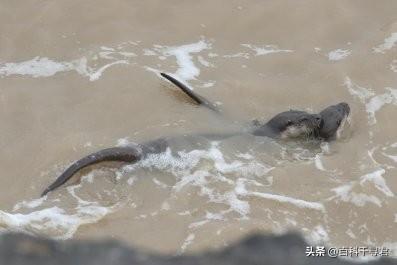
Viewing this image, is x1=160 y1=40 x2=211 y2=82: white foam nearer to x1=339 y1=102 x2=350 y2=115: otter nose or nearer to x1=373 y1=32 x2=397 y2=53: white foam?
x1=339 y1=102 x2=350 y2=115: otter nose

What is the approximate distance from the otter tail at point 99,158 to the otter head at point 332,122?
1.47 metres

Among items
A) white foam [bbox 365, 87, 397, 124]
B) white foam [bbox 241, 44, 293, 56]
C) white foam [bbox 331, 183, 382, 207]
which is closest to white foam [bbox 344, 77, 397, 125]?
white foam [bbox 365, 87, 397, 124]

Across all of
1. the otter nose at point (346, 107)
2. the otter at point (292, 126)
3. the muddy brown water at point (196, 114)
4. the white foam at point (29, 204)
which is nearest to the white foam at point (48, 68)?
the muddy brown water at point (196, 114)

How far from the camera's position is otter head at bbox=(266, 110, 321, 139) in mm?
4879

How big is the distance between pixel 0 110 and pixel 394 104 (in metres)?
3.21

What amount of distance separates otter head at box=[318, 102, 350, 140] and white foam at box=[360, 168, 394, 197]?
0.53 metres

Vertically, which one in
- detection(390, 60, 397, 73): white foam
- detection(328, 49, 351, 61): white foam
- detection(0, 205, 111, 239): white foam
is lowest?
detection(0, 205, 111, 239): white foam

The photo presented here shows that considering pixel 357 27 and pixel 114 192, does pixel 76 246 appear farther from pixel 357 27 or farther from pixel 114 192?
pixel 357 27

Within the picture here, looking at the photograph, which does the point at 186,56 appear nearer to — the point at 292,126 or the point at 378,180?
the point at 292,126

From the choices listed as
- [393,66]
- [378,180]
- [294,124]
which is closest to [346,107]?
[294,124]

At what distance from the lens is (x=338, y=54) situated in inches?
229

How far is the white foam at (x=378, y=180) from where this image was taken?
14.5 ft

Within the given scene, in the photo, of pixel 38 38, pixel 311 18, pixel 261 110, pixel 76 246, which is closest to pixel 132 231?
pixel 76 246

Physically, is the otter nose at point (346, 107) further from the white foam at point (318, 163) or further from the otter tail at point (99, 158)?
the otter tail at point (99, 158)
